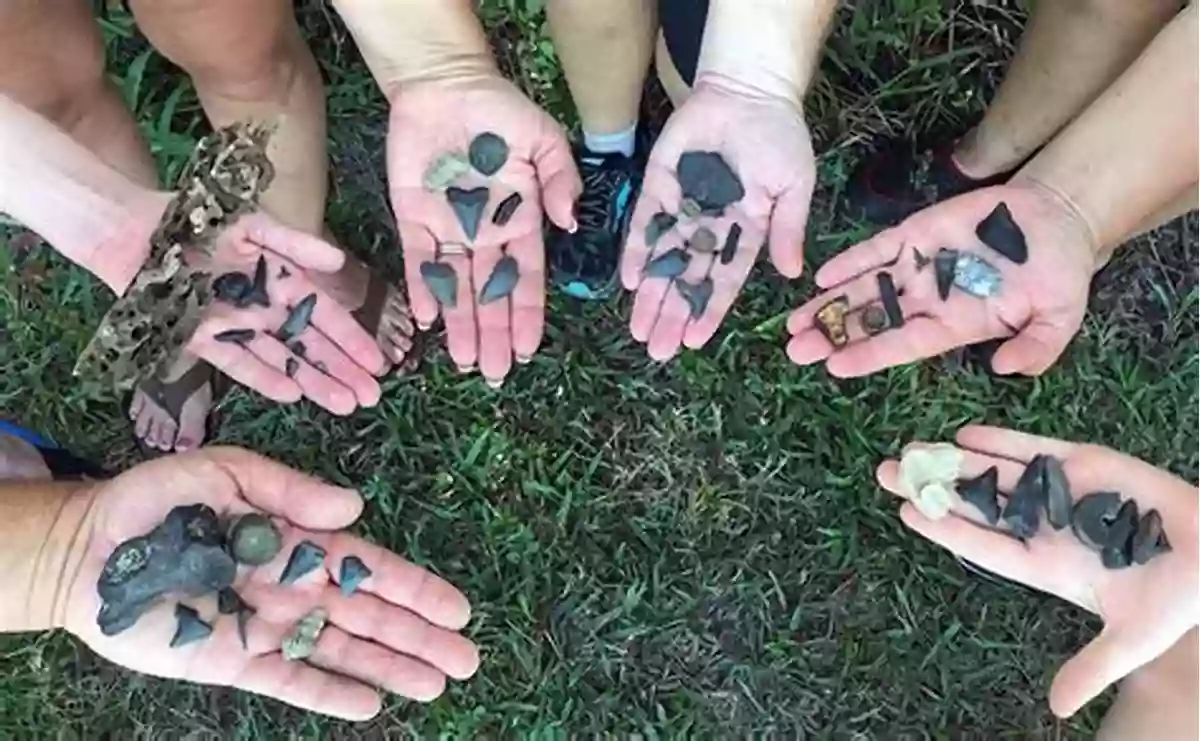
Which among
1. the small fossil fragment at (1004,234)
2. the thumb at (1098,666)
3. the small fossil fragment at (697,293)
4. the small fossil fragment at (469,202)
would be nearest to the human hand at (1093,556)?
the thumb at (1098,666)

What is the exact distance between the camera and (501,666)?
2.62 metres

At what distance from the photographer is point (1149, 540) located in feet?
6.23

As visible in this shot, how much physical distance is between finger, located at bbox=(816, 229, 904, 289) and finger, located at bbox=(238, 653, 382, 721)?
35.4 inches

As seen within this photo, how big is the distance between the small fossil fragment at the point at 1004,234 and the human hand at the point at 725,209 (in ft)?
0.84

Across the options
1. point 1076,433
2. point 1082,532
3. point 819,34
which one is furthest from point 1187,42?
point 1076,433

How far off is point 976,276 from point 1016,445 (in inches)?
9.6

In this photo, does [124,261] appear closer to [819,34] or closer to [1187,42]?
[819,34]

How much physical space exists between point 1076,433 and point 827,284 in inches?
30.0

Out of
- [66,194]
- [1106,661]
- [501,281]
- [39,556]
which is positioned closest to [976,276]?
[1106,661]

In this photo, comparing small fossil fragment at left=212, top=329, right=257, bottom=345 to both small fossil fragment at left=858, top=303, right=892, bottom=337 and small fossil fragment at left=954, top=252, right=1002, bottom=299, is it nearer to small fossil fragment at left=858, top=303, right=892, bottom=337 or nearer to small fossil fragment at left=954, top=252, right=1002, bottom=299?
small fossil fragment at left=858, top=303, right=892, bottom=337

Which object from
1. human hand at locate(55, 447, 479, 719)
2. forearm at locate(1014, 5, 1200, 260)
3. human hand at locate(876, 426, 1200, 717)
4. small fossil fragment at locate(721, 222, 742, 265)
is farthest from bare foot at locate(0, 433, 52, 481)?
forearm at locate(1014, 5, 1200, 260)

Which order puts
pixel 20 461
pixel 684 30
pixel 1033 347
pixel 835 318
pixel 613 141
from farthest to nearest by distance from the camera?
pixel 613 141 → pixel 20 461 → pixel 684 30 → pixel 835 318 → pixel 1033 347

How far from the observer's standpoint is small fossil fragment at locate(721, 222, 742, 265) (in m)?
2.12

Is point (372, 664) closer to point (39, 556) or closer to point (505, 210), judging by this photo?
point (39, 556)
